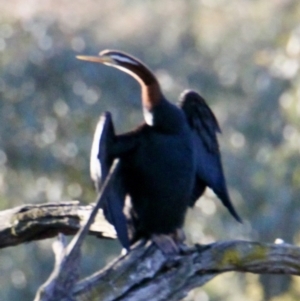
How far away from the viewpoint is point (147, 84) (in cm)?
417

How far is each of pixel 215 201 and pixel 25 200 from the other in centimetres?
229

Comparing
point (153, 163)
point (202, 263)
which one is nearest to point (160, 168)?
point (153, 163)

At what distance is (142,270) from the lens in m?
3.65

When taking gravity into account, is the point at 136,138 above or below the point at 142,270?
above

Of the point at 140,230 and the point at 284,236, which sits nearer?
the point at 140,230

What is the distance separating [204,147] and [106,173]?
2.50 ft

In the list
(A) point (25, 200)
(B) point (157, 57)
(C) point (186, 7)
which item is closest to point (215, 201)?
(A) point (25, 200)

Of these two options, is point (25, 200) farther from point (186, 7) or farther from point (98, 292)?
point (186, 7)

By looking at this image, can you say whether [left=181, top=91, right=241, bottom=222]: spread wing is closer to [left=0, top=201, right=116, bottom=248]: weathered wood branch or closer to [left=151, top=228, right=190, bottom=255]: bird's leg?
[left=151, top=228, right=190, bottom=255]: bird's leg

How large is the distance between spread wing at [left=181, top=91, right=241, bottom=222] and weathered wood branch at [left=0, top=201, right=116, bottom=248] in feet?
1.64

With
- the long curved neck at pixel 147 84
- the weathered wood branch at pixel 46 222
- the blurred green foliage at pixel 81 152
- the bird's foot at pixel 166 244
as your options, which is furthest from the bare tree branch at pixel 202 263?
the blurred green foliage at pixel 81 152

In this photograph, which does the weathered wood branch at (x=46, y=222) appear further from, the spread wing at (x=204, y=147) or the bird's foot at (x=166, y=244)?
the spread wing at (x=204, y=147)

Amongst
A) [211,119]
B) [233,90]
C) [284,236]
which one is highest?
[233,90]

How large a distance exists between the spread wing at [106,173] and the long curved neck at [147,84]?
0.23 m
